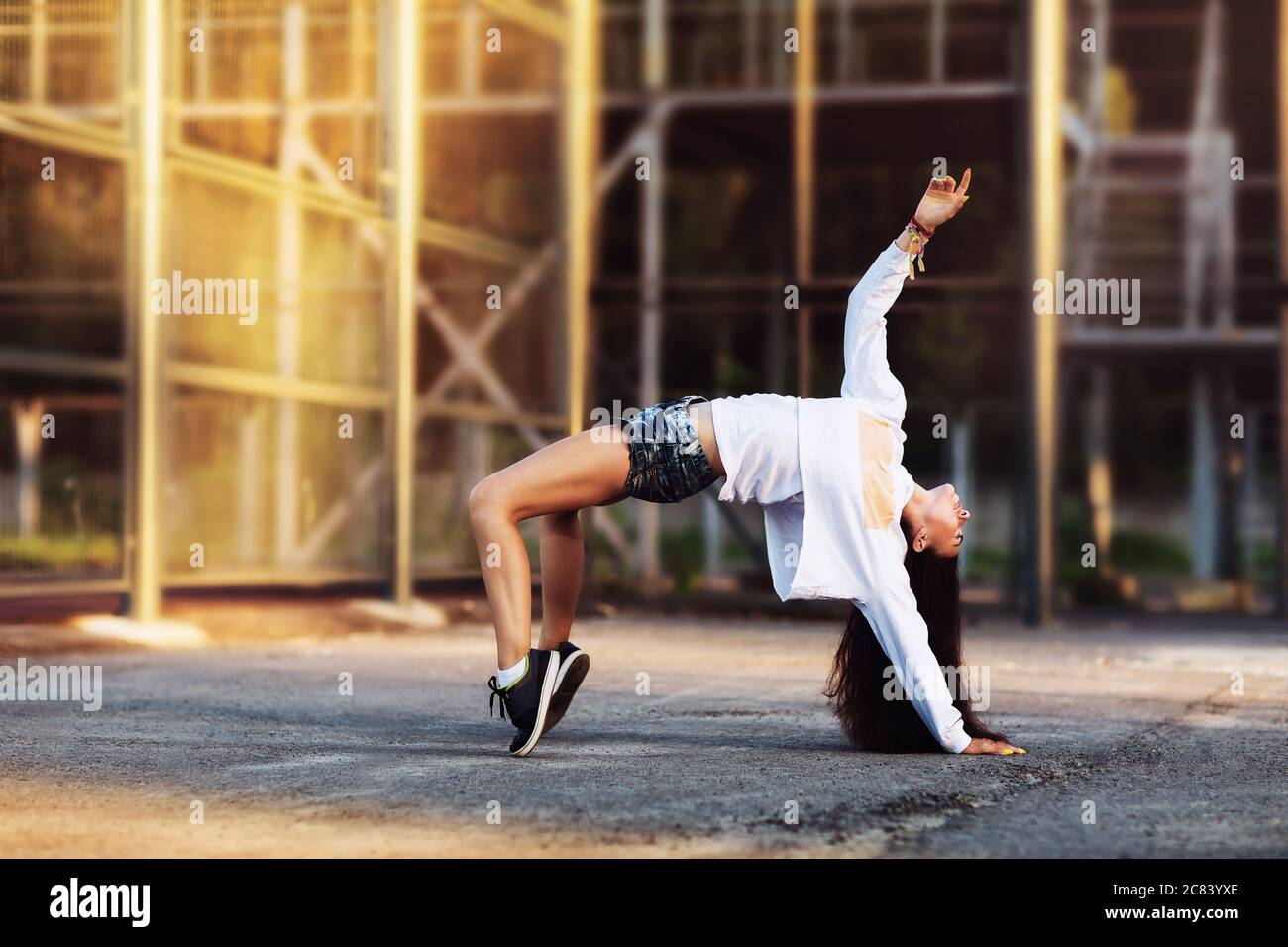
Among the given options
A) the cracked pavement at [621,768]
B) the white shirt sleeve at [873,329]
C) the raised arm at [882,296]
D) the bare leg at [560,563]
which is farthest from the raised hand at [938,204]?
the cracked pavement at [621,768]

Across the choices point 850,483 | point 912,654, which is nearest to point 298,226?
point 850,483

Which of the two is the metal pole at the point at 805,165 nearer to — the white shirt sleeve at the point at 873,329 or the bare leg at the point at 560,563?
the bare leg at the point at 560,563

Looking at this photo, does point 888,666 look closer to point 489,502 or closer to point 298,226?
point 489,502

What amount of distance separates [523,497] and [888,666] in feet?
4.01

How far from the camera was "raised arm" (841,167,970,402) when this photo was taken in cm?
521

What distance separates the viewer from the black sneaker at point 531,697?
5.36m

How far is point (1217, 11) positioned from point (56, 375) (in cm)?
1407

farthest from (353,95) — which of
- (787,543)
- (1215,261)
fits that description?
(1215,261)

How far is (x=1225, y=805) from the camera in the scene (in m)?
4.64

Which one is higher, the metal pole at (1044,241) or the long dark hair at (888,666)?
the metal pole at (1044,241)

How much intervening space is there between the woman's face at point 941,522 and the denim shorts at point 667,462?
26.8 inches

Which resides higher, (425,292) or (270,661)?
(425,292)

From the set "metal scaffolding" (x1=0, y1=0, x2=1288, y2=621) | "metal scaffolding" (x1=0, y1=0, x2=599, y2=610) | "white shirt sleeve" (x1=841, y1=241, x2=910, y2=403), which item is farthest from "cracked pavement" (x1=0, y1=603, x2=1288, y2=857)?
"metal scaffolding" (x1=0, y1=0, x2=1288, y2=621)
